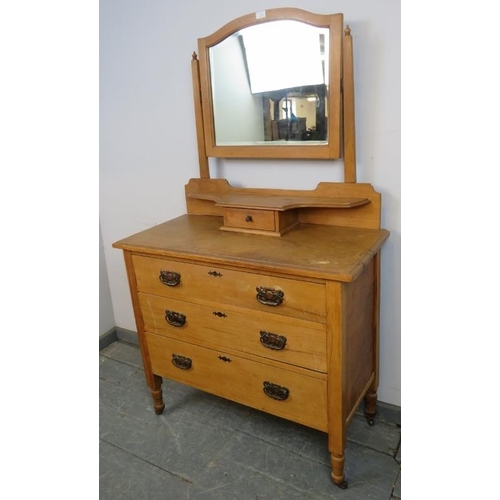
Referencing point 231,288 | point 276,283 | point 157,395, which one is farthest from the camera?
point 157,395

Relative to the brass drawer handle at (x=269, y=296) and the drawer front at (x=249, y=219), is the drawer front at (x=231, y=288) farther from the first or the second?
the drawer front at (x=249, y=219)

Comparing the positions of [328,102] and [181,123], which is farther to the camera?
[181,123]

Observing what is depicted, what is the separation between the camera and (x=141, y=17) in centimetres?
175

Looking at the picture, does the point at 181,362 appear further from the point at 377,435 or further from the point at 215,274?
the point at 377,435

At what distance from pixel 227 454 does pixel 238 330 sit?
543mm

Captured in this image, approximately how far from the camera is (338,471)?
1354 millimetres

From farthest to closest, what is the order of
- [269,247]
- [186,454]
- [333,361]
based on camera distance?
[186,454]
[269,247]
[333,361]

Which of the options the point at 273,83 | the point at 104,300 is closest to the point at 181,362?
the point at 104,300

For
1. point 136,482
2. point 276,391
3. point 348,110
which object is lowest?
point 136,482

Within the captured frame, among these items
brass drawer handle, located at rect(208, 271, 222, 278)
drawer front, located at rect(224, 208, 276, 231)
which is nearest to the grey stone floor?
brass drawer handle, located at rect(208, 271, 222, 278)
